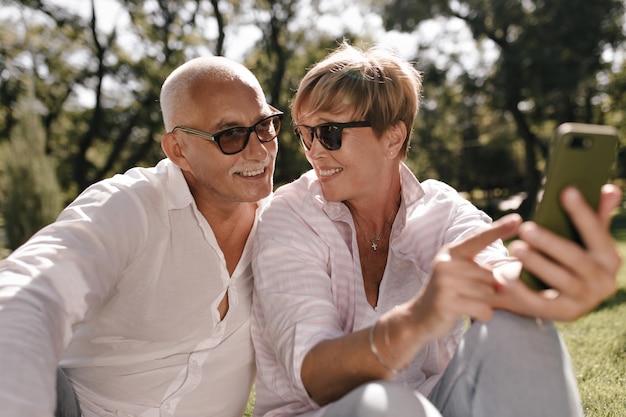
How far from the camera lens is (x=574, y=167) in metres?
1.41

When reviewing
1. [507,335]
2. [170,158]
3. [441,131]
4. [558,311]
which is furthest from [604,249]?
[441,131]

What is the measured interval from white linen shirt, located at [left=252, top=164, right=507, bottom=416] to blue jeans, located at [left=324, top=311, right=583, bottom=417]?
36cm

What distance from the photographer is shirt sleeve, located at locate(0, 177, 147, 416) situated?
4.90 feet

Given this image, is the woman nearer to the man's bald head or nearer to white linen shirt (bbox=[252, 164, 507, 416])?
white linen shirt (bbox=[252, 164, 507, 416])

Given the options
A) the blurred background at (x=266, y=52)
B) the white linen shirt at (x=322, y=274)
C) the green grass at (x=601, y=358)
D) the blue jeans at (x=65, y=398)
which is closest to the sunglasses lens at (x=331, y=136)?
the white linen shirt at (x=322, y=274)

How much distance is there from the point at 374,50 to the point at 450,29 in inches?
824

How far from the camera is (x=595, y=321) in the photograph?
18.7 ft

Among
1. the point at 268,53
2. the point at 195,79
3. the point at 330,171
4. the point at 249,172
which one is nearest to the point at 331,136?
the point at 330,171

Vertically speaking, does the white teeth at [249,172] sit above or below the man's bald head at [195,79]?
below

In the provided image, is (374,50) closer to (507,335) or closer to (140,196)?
(140,196)

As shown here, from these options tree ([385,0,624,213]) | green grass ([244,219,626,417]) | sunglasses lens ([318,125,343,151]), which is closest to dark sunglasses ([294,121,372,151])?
sunglasses lens ([318,125,343,151])

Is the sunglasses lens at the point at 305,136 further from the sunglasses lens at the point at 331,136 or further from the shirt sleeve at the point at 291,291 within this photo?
the shirt sleeve at the point at 291,291

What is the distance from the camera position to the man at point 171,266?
6.27ft

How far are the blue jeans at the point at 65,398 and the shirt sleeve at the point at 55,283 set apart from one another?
0.55m
